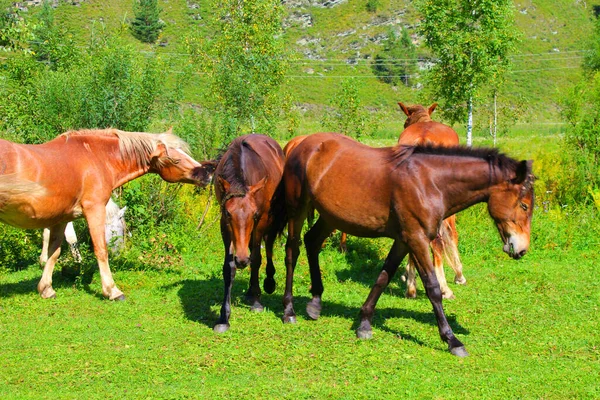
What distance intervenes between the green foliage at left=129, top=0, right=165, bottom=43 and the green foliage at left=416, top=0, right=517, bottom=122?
→ 166 feet

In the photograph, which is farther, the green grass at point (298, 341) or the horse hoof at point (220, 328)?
the horse hoof at point (220, 328)

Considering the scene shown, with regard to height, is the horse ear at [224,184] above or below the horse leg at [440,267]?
above

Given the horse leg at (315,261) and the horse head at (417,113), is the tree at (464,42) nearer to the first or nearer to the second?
the horse head at (417,113)

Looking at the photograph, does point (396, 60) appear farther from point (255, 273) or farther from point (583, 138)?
point (255, 273)

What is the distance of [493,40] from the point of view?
72.4 ft

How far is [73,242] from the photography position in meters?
10.1

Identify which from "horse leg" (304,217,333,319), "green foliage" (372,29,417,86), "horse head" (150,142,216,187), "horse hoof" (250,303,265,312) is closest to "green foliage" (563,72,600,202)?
"horse leg" (304,217,333,319)

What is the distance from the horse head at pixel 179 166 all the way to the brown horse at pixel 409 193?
2.08 meters

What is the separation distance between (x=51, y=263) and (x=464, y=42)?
17.4m

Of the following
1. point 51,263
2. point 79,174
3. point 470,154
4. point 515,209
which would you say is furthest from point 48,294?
point 515,209

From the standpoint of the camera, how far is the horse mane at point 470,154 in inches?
255

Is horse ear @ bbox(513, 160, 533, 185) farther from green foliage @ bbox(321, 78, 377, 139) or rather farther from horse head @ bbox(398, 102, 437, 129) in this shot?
green foliage @ bbox(321, 78, 377, 139)

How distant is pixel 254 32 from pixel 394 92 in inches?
1925

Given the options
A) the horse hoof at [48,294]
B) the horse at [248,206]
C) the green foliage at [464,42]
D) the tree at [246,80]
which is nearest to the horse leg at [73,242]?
the horse hoof at [48,294]
